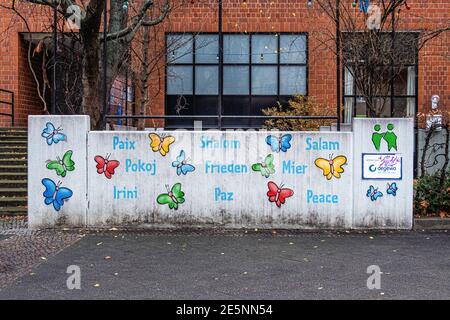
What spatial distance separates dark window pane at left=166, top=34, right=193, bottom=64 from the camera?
1720 cm

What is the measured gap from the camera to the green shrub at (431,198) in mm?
10102

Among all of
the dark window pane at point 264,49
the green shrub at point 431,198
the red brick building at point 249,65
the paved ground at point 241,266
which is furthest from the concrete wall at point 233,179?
the dark window pane at point 264,49

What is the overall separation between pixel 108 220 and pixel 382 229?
4.86 metres

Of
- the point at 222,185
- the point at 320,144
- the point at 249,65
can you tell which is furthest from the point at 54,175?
the point at 249,65

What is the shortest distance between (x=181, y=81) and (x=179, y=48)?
1.22m

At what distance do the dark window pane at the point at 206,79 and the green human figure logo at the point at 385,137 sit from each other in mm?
9669

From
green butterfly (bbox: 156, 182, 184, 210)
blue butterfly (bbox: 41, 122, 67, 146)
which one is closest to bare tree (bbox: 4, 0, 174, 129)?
blue butterfly (bbox: 41, 122, 67, 146)

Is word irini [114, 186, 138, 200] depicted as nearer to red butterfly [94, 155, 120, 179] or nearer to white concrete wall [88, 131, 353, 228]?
white concrete wall [88, 131, 353, 228]

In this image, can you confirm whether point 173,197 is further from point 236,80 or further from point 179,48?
point 236,80

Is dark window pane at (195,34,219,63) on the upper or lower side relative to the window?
upper

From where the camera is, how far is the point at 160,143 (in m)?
9.62

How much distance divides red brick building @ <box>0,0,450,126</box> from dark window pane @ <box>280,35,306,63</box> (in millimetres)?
34

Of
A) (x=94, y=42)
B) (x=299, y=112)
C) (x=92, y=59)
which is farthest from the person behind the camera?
(x=299, y=112)

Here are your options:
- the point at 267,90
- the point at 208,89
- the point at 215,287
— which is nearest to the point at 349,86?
the point at 267,90
